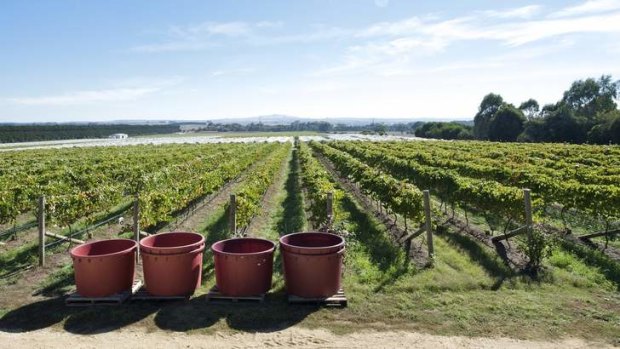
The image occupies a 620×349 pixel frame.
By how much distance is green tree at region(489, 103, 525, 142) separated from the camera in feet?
268

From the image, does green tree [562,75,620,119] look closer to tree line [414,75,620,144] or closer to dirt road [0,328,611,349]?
tree line [414,75,620,144]

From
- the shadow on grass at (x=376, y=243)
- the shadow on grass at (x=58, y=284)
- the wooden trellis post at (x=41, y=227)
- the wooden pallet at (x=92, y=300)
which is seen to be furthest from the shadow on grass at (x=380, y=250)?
the wooden trellis post at (x=41, y=227)

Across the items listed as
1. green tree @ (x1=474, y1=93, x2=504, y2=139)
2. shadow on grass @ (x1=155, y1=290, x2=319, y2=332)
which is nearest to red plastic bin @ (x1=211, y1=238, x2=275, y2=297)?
shadow on grass @ (x1=155, y1=290, x2=319, y2=332)

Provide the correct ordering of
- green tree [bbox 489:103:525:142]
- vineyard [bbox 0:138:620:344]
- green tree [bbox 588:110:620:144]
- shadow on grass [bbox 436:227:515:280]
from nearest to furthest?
vineyard [bbox 0:138:620:344], shadow on grass [bbox 436:227:515:280], green tree [bbox 588:110:620:144], green tree [bbox 489:103:525:142]

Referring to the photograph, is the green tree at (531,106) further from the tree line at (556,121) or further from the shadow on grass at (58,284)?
the shadow on grass at (58,284)

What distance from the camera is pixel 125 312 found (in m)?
7.30

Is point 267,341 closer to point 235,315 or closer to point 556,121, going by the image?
point 235,315

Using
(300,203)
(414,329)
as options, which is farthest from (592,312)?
(300,203)

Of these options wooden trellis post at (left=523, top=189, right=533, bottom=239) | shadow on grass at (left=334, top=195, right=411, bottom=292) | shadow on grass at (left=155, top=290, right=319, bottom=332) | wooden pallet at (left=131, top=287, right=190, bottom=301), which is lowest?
shadow on grass at (left=155, top=290, right=319, bottom=332)

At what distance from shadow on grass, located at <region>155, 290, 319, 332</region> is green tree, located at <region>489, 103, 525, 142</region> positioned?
271 ft

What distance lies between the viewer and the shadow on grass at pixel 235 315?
6789mm

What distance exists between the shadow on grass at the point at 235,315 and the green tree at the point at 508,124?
8273 cm

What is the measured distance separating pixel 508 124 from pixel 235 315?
8513cm

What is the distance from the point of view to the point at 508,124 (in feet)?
270
